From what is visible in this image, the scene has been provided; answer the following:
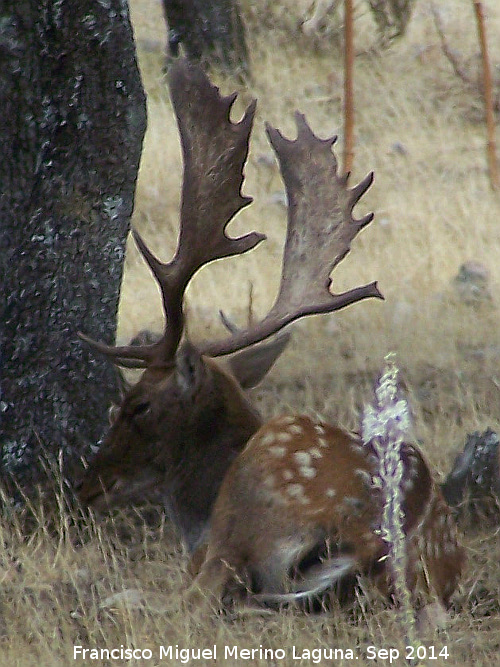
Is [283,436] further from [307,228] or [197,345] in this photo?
[307,228]

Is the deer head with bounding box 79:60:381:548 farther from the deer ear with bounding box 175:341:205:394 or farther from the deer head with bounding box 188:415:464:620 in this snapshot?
the deer head with bounding box 188:415:464:620

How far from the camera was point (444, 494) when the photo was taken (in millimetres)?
5145

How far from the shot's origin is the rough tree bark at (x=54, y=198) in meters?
4.90

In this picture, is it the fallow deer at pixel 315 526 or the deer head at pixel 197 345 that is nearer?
the fallow deer at pixel 315 526

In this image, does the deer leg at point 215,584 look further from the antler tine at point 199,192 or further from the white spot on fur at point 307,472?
the antler tine at point 199,192

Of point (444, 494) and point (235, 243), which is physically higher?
point (235, 243)

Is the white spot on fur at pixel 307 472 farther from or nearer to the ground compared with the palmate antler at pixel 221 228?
nearer to the ground

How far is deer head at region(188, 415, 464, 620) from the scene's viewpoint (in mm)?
3916

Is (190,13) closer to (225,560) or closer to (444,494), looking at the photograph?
(444,494)

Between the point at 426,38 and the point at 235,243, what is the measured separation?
884 centimetres

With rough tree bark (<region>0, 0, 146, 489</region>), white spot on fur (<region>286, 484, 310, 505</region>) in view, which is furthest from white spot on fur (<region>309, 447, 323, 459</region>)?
rough tree bark (<region>0, 0, 146, 489</region>)

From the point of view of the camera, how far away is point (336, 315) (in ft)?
25.8

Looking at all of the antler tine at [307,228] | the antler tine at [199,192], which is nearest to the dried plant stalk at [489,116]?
the antler tine at [307,228]

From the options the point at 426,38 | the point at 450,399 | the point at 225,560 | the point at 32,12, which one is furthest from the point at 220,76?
the point at 225,560
